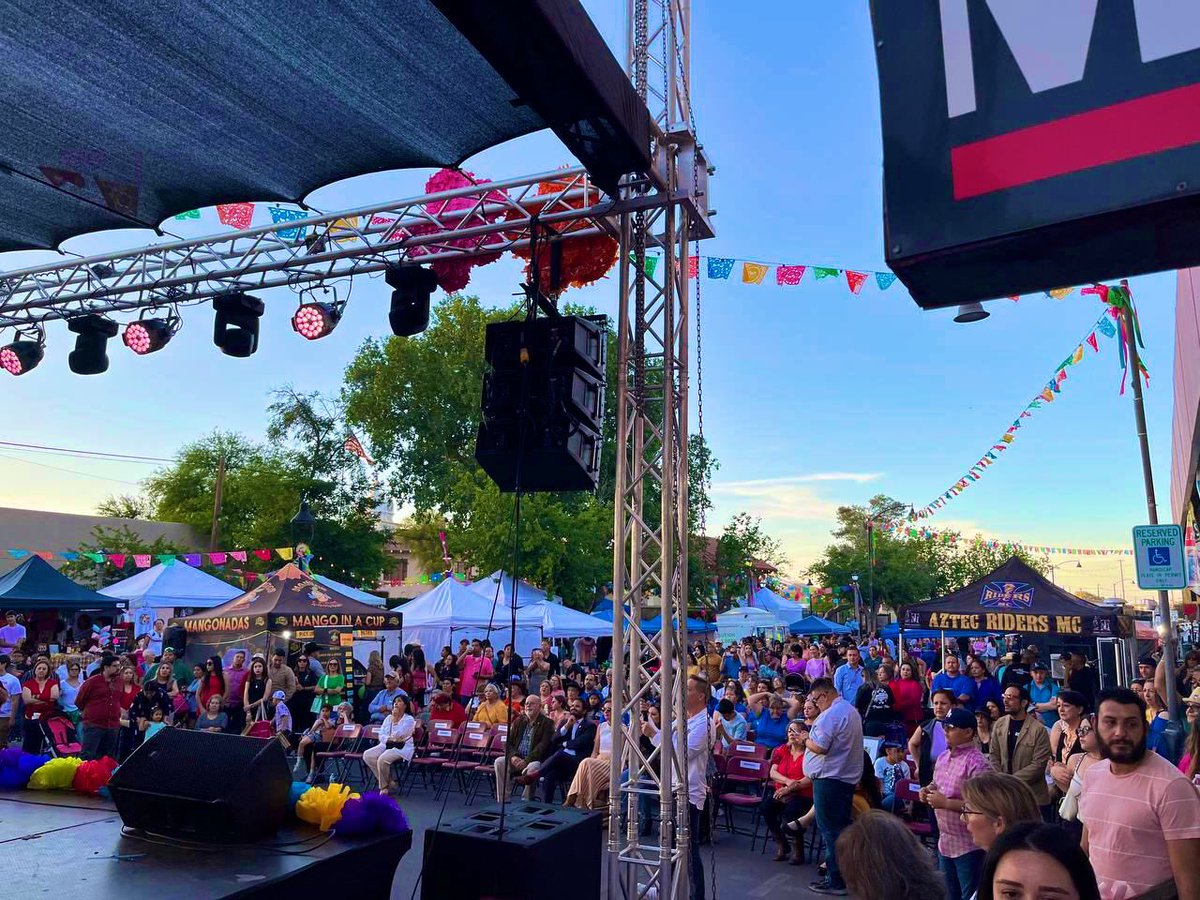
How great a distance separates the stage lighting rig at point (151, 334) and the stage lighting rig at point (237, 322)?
70 centimetres

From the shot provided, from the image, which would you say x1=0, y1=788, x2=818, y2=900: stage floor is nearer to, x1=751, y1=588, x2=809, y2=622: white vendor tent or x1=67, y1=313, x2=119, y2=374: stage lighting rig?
x1=67, y1=313, x2=119, y2=374: stage lighting rig

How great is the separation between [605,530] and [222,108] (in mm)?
23682

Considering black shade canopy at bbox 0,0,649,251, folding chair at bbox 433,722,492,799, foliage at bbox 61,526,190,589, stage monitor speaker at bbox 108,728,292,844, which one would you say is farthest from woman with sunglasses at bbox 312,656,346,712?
foliage at bbox 61,526,190,589

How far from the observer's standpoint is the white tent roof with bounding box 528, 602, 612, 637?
1900 cm

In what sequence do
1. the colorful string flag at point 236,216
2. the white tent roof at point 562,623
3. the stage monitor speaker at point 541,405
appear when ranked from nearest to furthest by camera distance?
the stage monitor speaker at point 541,405, the colorful string flag at point 236,216, the white tent roof at point 562,623

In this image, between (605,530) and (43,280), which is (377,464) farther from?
(43,280)

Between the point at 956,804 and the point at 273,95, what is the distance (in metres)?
5.67

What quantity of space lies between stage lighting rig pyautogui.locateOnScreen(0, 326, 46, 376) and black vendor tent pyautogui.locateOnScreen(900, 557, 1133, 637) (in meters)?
14.0

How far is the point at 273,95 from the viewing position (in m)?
5.34

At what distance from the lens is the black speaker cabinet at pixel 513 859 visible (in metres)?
4.08

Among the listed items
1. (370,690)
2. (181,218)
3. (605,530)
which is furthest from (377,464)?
(181,218)

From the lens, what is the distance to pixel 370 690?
1422cm

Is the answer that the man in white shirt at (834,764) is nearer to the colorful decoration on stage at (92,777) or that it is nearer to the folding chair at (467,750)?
the colorful decoration on stage at (92,777)

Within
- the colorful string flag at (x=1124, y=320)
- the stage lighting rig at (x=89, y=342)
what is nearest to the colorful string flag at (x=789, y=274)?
the colorful string flag at (x=1124, y=320)
